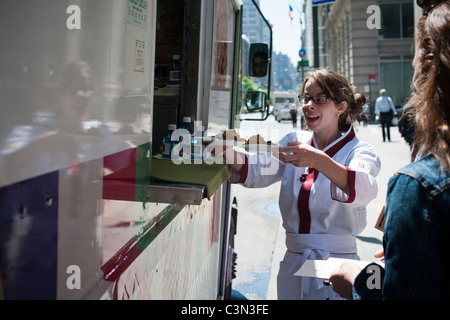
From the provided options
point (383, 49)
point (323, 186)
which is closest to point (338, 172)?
point (323, 186)

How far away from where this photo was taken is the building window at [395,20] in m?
30.2

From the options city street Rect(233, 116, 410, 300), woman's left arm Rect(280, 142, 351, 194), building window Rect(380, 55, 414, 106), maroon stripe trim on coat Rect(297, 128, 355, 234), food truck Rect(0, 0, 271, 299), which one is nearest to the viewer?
food truck Rect(0, 0, 271, 299)

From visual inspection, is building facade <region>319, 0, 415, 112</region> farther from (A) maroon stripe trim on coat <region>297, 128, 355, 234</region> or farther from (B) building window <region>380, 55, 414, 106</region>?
(A) maroon stripe trim on coat <region>297, 128, 355, 234</region>

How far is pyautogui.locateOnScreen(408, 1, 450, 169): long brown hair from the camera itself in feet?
4.27

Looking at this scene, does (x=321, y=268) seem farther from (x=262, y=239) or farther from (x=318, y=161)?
(x=262, y=239)

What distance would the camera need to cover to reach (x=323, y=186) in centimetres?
271

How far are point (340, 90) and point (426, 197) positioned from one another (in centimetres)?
168

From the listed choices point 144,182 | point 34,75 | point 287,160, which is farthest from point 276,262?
point 34,75

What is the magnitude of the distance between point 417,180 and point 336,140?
161 centimetres

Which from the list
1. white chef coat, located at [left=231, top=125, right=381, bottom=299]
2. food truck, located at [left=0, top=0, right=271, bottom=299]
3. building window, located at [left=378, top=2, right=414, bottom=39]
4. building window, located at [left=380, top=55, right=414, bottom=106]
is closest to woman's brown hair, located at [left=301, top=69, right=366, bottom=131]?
white chef coat, located at [left=231, top=125, right=381, bottom=299]

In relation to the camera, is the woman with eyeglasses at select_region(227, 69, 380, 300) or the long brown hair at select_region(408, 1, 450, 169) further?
the woman with eyeglasses at select_region(227, 69, 380, 300)

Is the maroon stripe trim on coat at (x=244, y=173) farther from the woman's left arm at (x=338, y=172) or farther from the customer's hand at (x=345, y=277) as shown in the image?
the customer's hand at (x=345, y=277)

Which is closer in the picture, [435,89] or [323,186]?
[435,89]

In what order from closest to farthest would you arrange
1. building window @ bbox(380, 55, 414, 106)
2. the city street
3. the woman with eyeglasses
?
the woman with eyeglasses → the city street → building window @ bbox(380, 55, 414, 106)
